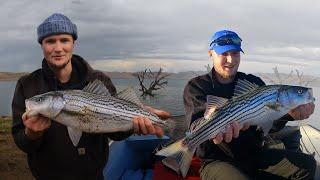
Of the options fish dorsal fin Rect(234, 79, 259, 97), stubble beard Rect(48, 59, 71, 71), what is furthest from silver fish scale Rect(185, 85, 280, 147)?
stubble beard Rect(48, 59, 71, 71)

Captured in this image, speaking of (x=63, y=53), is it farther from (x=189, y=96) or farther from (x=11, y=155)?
(x=11, y=155)

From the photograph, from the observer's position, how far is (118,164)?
8.82 metres

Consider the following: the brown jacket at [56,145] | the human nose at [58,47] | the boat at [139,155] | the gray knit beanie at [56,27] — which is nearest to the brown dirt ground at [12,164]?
the boat at [139,155]

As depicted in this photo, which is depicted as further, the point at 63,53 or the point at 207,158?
the point at 207,158

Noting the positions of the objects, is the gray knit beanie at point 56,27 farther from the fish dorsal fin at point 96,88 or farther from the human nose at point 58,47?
the fish dorsal fin at point 96,88

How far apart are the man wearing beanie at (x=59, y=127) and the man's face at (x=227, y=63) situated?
169 cm

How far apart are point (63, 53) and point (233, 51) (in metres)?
2.66

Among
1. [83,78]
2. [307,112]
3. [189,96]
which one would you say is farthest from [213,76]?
[83,78]

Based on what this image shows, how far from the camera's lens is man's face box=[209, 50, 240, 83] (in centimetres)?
653

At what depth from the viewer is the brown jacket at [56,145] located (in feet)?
17.9

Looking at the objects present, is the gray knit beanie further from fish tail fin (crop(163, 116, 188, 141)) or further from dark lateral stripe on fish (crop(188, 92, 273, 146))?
dark lateral stripe on fish (crop(188, 92, 273, 146))

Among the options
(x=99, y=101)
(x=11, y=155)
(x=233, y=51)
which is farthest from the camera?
(x=11, y=155)

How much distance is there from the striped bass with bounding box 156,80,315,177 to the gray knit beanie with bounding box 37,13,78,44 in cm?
210

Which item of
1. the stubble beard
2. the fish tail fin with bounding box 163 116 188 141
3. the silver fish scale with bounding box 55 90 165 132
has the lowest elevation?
the fish tail fin with bounding box 163 116 188 141
